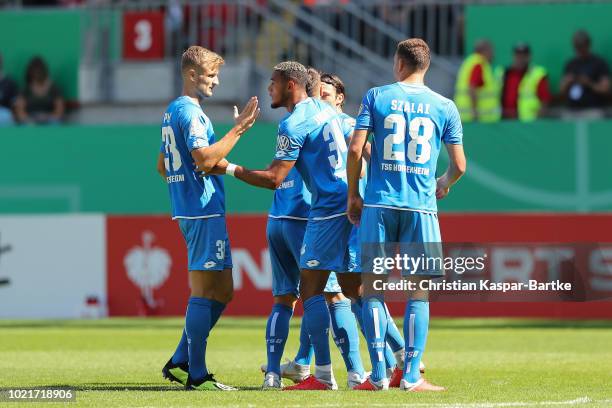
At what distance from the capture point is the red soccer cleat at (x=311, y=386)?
976 centimetres

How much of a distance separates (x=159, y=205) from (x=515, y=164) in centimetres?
548

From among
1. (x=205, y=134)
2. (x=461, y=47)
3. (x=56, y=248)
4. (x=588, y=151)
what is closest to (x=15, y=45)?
(x=56, y=248)

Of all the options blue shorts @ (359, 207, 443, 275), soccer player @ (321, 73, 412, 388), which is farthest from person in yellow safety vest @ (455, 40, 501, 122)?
blue shorts @ (359, 207, 443, 275)

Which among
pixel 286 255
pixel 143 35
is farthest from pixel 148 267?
pixel 286 255

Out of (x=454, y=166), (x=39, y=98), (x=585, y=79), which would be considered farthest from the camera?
(x=39, y=98)

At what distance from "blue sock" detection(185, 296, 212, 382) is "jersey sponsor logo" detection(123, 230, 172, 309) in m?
9.40

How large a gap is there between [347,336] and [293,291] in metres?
0.59

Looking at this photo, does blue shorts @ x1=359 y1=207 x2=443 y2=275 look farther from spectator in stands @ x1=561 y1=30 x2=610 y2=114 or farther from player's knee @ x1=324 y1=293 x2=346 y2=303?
spectator in stands @ x1=561 y1=30 x2=610 y2=114

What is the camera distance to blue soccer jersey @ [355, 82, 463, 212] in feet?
30.9

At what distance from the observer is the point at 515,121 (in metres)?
21.2

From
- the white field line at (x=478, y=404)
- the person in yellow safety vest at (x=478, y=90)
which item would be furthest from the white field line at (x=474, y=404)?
the person in yellow safety vest at (x=478, y=90)

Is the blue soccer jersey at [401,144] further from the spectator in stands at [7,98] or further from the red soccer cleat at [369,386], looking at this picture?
the spectator in stands at [7,98]

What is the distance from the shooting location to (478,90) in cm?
2122

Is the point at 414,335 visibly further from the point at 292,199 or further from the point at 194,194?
the point at 194,194
